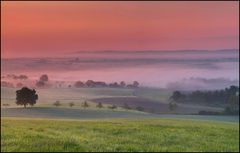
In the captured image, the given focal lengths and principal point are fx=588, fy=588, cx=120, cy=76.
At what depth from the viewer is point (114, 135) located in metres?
21.5

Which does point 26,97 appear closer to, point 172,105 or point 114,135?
point 172,105

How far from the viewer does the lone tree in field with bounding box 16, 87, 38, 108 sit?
10.2 meters

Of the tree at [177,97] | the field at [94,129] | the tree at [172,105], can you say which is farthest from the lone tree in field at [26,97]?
the tree at [172,105]

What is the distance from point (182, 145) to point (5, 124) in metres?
8.01

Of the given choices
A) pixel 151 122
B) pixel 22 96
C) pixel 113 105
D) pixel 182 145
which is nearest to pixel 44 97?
pixel 22 96

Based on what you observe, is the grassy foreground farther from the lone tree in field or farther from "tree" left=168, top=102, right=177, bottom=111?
the lone tree in field

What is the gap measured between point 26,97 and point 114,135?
444 inches

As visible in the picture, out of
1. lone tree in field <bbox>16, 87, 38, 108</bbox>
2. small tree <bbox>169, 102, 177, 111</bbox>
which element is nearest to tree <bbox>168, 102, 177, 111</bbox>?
small tree <bbox>169, 102, 177, 111</bbox>

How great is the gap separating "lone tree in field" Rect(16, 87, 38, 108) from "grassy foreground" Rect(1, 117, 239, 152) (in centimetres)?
317

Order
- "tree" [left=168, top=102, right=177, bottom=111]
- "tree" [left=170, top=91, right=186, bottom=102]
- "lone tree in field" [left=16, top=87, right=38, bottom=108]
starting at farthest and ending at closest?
"tree" [left=168, top=102, right=177, bottom=111] → "tree" [left=170, top=91, right=186, bottom=102] → "lone tree in field" [left=16, top=87, right=38, bottom=108]

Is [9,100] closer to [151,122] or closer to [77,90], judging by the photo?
[77,90]

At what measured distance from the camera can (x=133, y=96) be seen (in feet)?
39.3

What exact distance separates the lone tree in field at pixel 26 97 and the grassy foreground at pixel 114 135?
3.17 meters

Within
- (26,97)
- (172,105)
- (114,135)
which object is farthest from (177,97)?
(114,135)
